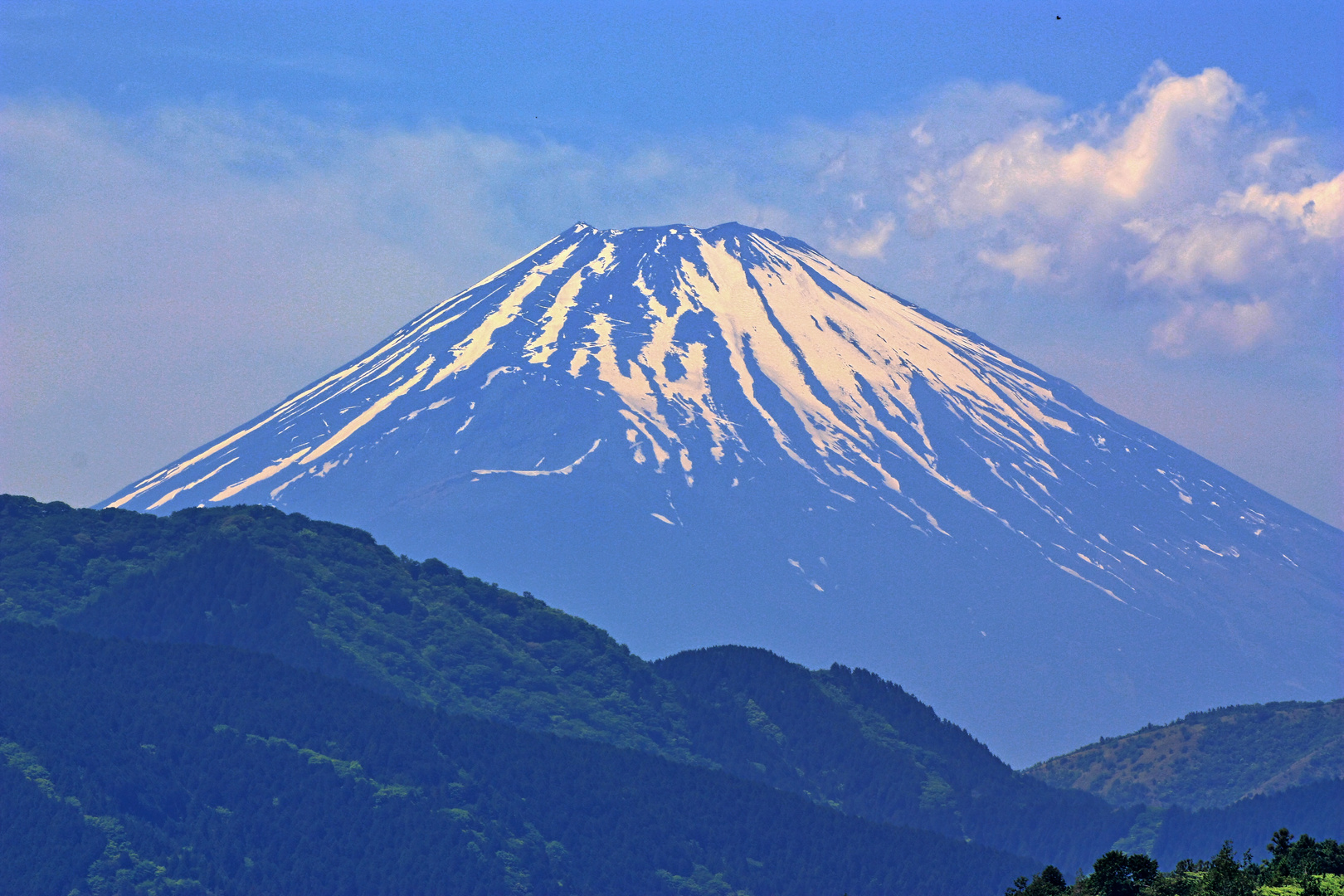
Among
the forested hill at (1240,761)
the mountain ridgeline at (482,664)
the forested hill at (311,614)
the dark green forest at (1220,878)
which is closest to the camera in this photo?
the dark green forest at (1220,878)

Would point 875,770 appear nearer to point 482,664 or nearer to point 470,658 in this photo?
point 482,664

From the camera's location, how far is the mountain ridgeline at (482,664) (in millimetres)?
175375

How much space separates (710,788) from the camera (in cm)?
16475

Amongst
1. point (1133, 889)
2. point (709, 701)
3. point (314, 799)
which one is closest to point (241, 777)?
point (314, 799)

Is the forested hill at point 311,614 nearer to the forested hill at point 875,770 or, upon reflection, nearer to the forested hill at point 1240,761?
the forested hill at point 875,770

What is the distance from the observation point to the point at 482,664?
187m

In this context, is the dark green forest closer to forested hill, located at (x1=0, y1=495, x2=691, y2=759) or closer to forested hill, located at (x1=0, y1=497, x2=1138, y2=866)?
forested hill, located at (x1=0, y1=497, x2=1138, y2=866)

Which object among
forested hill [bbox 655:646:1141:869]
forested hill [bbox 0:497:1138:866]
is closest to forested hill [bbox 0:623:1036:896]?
forested hill [bbox 0:497:1138:866]

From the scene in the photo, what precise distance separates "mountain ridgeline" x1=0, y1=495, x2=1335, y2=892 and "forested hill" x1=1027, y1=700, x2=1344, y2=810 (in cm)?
609

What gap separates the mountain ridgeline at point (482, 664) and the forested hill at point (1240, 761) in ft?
20.0

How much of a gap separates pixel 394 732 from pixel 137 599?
33725 millimetres

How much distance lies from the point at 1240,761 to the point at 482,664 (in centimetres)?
7686

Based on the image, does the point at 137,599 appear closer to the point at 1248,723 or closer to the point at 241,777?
the point at 241,777

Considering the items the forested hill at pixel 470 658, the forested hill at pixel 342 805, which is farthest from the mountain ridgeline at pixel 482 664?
the forested hill at pixel 342 805
